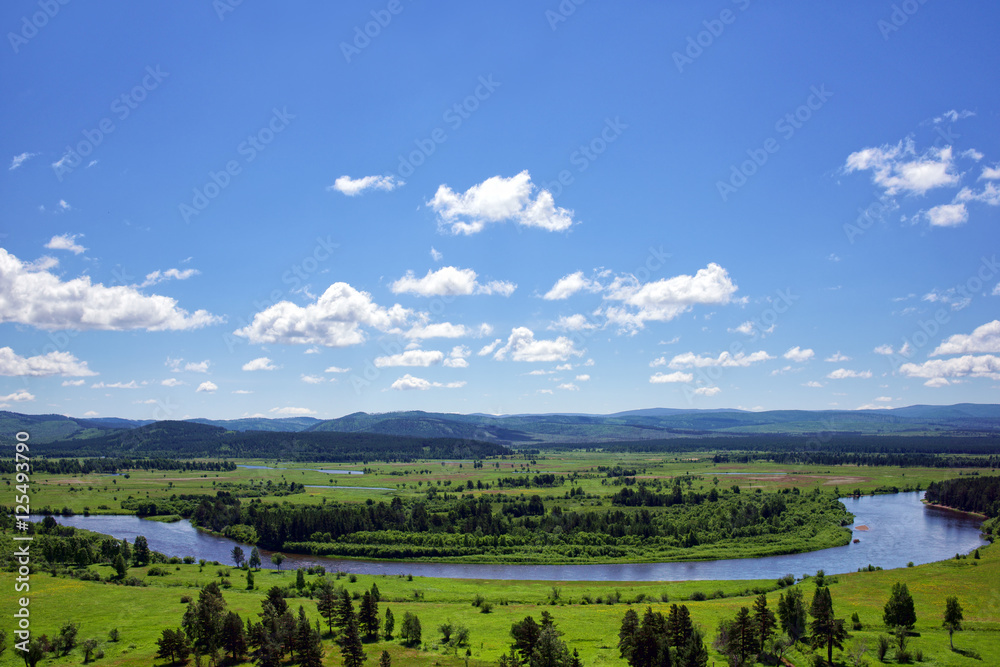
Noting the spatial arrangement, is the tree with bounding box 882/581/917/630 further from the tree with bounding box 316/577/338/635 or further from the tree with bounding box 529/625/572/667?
the tree with bounding box 316/577/338/635

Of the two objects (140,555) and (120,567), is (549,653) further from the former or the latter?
(140,555)

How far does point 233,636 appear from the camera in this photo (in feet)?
192

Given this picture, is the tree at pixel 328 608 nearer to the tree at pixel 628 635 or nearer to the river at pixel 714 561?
the tree at pixel 628 635

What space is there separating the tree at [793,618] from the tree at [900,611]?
29.9 ft

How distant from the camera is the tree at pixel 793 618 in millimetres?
60875

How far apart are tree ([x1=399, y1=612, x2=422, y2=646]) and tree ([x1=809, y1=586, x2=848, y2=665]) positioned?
3833 centimetres

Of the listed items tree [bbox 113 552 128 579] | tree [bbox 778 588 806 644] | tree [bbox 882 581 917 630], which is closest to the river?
tree [bbox 113 552 128 579]

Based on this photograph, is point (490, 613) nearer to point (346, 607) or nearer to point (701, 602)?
point (346, 607)

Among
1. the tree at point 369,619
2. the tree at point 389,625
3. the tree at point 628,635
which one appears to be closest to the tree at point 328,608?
the tree at point 369,619

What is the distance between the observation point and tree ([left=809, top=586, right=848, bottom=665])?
55.1 meters

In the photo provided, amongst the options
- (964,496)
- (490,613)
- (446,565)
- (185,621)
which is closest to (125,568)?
(185,621)

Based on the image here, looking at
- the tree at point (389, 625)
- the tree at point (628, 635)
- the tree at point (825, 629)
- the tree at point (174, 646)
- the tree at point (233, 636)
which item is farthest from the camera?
the tree at point (389, 625)

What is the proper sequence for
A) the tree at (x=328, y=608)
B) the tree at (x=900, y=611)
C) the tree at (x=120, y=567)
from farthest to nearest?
the tree at (x=120, y=567) < the tree at (x=328, y=608) < the tree at (x=900, y=611)

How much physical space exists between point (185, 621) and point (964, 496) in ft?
578
